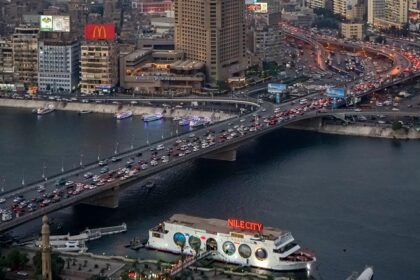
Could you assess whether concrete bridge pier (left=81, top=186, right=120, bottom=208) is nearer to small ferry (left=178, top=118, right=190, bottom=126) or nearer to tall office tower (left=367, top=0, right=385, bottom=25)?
small ferry (left=178, top=118, right=190, bottom=126)

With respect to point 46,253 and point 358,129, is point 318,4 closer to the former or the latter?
point 358,129

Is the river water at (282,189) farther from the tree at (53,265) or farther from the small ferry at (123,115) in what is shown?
the tree at (53,265)

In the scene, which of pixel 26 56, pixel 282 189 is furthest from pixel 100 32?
pixel 282 189

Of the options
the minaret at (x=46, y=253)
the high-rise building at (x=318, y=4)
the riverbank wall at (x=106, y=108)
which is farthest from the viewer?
the high-rise building at (x=318, y=4)

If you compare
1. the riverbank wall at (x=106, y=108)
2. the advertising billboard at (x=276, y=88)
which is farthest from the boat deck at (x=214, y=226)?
the advertising billboard at (x=276, y=88)

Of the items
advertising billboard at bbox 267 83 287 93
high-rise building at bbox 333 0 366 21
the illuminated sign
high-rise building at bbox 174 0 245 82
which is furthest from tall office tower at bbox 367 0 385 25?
the illuminated sign
